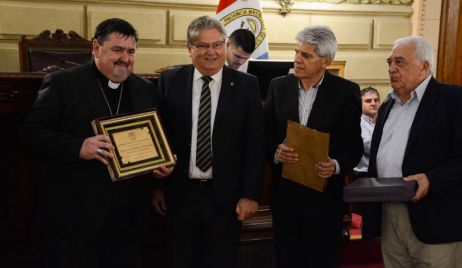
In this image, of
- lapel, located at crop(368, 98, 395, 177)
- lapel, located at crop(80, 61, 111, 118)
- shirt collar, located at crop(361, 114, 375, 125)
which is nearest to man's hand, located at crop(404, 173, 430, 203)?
lapel, located at crop(368, 98, 395, 177)

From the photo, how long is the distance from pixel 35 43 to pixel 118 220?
277 cm

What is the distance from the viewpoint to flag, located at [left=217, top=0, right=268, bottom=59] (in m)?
5.21

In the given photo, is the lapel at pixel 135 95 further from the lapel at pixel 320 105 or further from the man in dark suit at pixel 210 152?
the lapel at pixel 320 105

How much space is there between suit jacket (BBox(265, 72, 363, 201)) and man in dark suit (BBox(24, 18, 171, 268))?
61cm

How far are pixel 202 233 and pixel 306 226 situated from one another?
470 millimetres

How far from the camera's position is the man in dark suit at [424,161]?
2123 millimetres

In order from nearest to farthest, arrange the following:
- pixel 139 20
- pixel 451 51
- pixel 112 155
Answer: pixel 112 155 < pixel 139 20 < pixel 451 51

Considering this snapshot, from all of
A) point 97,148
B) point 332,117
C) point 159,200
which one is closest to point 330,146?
point 332,117

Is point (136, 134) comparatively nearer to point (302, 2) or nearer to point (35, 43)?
point (35, 43)

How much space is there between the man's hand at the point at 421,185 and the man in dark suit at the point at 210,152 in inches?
25.5

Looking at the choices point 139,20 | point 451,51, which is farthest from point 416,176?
point 451,51

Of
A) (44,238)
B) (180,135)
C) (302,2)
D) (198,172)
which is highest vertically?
(302,2)

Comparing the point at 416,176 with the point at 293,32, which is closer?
the point at 416,176

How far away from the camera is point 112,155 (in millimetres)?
2004
